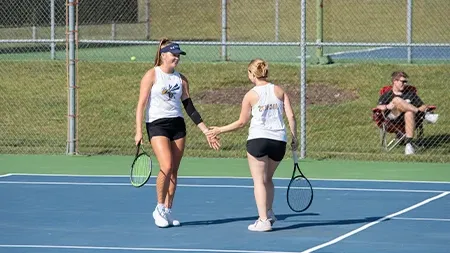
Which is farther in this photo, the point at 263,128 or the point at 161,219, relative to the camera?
the point at 161,219

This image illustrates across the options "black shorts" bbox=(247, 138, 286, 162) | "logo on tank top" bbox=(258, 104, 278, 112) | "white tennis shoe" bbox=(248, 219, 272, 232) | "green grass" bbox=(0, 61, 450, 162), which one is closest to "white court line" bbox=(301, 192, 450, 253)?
"white tennis shoe" bbox=(248, 219, 272, 232)

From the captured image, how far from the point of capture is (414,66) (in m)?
23.7

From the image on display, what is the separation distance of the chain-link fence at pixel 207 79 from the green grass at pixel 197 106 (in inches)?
0.8

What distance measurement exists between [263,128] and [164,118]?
1073 mm

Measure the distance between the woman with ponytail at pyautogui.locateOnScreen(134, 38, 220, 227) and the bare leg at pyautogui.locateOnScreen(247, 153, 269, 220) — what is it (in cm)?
51

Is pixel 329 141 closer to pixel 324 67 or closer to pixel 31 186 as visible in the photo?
pixel 324 67

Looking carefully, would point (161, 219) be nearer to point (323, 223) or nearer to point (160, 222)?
point (160, 222)

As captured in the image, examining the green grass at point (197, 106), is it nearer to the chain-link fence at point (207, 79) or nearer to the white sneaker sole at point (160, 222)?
the chain-link fence at point (207, 79)

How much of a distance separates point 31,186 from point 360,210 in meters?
4.55

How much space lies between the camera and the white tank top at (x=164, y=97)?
12.4 meters

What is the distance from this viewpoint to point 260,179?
1211 centimetres

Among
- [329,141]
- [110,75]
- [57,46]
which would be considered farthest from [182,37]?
[329,141]

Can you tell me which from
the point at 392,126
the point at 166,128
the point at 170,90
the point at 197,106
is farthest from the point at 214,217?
the point at 197,106

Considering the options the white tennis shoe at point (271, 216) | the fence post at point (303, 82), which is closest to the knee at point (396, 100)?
the fence post at point (303, 82)
